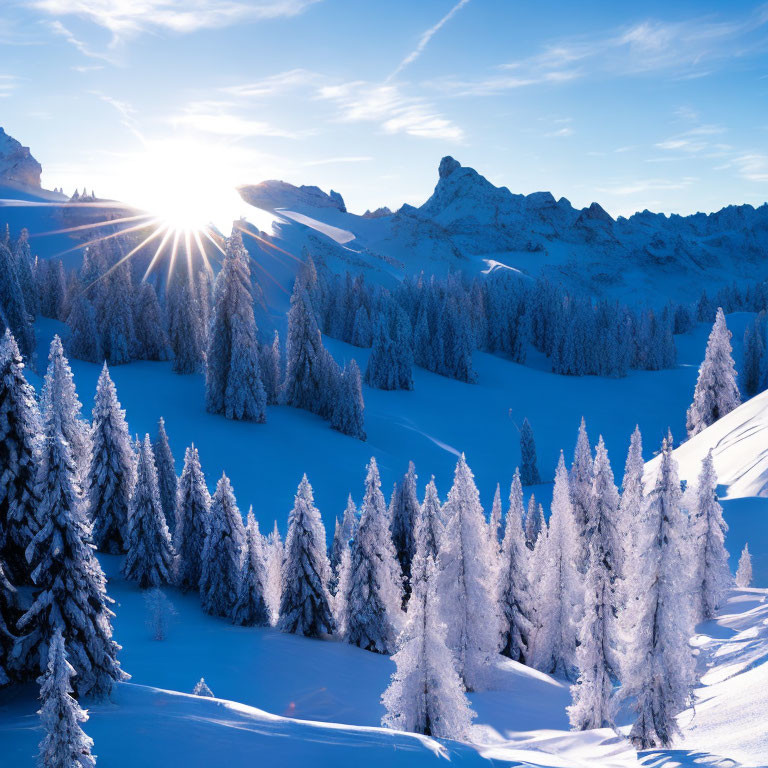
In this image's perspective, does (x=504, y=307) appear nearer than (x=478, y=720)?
No

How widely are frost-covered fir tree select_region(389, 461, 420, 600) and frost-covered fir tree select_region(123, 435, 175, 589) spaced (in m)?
12.3

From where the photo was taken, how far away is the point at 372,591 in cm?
2738

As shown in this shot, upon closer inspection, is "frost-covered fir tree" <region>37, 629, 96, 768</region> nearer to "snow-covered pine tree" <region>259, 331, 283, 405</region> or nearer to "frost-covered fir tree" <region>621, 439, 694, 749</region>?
"frost-covered fir tree" <region>621, 439, 694, 749</region>

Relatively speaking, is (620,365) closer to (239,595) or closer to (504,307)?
(504,307)

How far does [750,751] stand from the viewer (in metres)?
13.2

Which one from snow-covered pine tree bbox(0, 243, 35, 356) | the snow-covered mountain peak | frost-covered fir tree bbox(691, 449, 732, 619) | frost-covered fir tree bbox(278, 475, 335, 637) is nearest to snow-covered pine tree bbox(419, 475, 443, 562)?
frost-covered fir tree bbox(278, 475, 335, 637)

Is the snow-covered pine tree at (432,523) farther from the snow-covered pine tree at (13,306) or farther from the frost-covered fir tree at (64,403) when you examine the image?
the snow-covered pine tree at (13,306)

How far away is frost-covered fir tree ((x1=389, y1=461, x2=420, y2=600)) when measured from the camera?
3406 cm

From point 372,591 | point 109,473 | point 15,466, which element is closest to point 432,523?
point 372,591

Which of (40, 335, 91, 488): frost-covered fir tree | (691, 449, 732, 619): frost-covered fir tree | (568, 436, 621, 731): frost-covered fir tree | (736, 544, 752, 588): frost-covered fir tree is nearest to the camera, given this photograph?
(568, 436, 621, 731): frost-covered fir tree

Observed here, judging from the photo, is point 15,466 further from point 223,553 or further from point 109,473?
point 109,473

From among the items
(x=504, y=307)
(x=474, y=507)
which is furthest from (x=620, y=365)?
(x=474, y=507)

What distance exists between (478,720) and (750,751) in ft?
37.5

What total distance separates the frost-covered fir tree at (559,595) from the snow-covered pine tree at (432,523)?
18.7 ft
